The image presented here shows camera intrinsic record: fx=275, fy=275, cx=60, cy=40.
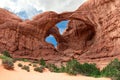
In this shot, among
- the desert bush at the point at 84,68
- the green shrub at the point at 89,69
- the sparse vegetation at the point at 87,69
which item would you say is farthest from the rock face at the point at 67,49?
the sparse vegetation at the point at 87,69

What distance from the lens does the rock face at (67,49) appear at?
34.0m

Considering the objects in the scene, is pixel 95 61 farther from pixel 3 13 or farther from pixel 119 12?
pixel 3 13

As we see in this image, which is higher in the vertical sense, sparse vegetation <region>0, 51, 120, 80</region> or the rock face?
the rock face

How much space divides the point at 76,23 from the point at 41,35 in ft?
24.0

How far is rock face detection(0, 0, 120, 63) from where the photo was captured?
111 ft

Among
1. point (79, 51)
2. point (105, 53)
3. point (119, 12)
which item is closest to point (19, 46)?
point (79, 51)

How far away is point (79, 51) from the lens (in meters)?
38.3

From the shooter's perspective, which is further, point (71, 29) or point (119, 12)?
point (71, 29)

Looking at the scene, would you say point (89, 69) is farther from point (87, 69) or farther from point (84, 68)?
point (84, 68)

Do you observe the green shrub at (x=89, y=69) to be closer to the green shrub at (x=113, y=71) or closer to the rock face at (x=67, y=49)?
the green shrub at (x=113, y=71)

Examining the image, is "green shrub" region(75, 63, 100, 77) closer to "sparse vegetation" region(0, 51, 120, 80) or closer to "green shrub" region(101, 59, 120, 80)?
"sparse vegetation" region(0, 51, 120, 80)

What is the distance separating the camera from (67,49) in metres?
40.7

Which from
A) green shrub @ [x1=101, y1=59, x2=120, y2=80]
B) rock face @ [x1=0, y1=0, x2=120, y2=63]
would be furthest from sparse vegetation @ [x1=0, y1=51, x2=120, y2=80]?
rock face @ [x1=0, y1=0, x2=120, y2=63]

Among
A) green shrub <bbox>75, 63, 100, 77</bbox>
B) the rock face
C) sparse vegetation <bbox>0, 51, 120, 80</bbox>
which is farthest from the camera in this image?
the rock face
